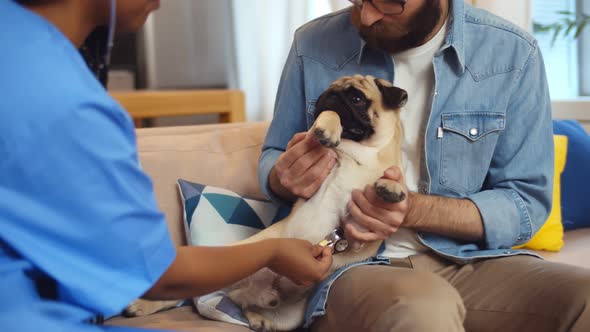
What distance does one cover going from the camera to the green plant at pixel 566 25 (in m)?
3.07

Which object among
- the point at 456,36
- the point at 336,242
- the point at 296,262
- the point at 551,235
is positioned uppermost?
the point at 456,36

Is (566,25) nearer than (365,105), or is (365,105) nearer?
(365,105)

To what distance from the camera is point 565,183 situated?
7.43 feet

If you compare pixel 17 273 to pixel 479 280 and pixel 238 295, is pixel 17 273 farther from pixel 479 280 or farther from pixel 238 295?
pixel 479 280

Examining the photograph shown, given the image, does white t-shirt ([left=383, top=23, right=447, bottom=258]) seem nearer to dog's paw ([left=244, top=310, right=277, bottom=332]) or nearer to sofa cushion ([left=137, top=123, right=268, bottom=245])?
dog's paw ([left=244, top=310, right=277, bottom=332])

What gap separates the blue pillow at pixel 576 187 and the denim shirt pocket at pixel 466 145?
0.93 meters

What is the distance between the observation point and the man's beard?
146 cm

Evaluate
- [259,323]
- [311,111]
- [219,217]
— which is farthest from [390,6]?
[259,323]

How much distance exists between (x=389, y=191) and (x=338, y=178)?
7.9 inches

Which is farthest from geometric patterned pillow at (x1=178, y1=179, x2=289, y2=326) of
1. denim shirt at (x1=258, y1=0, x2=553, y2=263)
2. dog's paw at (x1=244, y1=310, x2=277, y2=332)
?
denim shirt at (x1=258, y1=0, x2=553, y2=263)

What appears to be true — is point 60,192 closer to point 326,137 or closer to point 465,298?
point 326,137

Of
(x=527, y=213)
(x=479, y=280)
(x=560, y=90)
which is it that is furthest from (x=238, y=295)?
(x=560, y=90)

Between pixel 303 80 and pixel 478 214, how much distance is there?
1.68 feet

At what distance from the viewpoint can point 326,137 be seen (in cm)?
136
